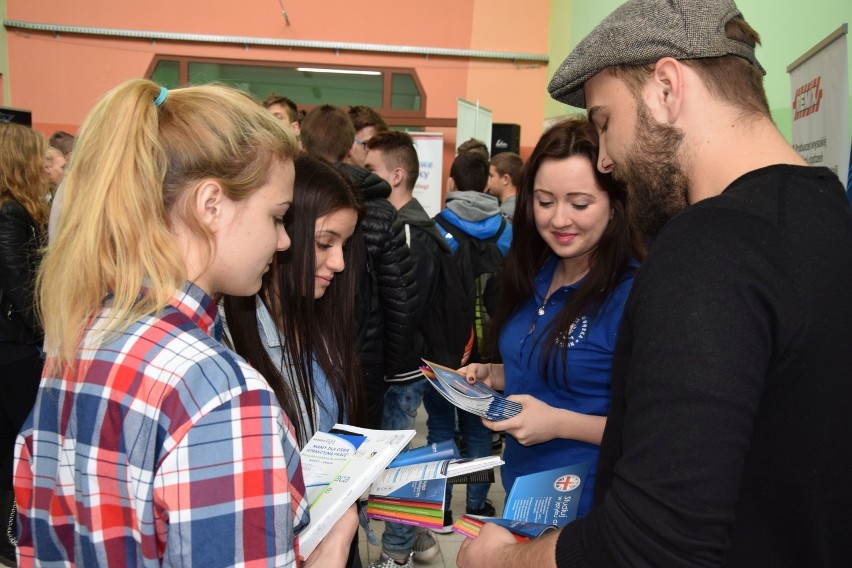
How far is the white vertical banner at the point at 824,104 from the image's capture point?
82.1 inches

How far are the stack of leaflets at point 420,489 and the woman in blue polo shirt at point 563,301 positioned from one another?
1.10ft

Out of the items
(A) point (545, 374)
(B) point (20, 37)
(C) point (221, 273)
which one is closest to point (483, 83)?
(B) point (20, 37)

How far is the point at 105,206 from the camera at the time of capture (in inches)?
34.6

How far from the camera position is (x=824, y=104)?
2.22 meters

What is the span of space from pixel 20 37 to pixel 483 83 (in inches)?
266

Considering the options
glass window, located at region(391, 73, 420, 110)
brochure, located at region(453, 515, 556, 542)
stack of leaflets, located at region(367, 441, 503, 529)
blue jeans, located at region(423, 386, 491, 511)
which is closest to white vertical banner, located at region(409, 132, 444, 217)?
glass window, located at region(391, 73, 420, 110)

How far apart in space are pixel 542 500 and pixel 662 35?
0.87 metres

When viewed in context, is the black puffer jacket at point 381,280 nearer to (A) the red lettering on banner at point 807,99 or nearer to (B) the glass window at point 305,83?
(A) the red lettering on banner at point 807,99

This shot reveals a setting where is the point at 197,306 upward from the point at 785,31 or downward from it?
downward

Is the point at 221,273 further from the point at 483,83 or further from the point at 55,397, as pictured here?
the point at 483,83

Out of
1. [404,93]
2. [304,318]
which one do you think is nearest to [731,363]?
[304,318]

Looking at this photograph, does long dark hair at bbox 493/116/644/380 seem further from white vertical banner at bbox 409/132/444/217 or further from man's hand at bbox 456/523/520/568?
white vertical banner at bbox 409/132/444/217

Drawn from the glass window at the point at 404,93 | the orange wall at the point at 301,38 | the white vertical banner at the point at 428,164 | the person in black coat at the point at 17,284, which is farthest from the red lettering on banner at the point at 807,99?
the glass window at the point at 404,93

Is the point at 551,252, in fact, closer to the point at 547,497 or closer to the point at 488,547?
the point at 547,497
